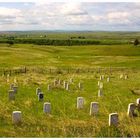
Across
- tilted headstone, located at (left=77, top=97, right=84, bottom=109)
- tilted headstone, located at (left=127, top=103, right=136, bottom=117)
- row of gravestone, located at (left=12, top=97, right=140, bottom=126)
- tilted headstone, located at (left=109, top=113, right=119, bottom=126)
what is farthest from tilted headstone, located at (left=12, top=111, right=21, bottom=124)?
tilted headstone, located at (left=77, top=97, right=84, bottom=109)

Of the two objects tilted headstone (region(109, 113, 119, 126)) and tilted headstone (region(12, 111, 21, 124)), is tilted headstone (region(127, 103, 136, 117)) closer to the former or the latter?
tilted headstone (region(109, 113, 119, 126))

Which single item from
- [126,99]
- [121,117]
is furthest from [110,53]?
[121,117]

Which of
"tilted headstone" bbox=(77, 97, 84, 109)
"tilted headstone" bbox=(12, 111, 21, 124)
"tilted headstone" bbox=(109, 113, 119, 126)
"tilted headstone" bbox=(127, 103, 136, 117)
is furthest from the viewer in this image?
"tilted headstone" bbox=(77, 97, 84, 109)

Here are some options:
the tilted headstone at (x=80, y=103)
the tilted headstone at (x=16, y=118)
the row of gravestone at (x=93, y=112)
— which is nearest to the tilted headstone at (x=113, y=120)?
the row of gravestone at (x=93, y=112)

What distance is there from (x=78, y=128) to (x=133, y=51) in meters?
100

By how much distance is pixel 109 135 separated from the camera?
1109 cm

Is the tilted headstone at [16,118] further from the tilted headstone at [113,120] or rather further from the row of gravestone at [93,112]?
the tilted headstone at [113,120]

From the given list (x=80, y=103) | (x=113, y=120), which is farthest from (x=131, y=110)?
(x=80, y=103)

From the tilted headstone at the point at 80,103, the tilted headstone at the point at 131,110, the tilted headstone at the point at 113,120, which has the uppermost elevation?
the tilted headstone at the point at 113,120

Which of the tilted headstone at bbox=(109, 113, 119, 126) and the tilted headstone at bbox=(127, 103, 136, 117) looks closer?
the tilted headstone at bbox=(109, 113, 119, 126)

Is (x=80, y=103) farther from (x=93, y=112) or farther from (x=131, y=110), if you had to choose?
(x=131, y=110)

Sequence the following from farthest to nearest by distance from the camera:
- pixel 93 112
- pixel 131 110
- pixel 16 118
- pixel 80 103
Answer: pixel 80 103, pixel 93 112, pixel 131 110, pixel 16 118

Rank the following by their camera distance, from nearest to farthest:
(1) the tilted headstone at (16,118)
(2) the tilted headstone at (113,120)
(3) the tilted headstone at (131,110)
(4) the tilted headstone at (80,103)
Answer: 1. (2) the tilted headstone at (113,120)
2. (1) the tilted headstone at (16,118)
3. (3) the tilted headstone at (131,110)
4. (4) the tilted headstone at (80,103)

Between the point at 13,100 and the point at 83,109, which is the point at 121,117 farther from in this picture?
the point at 13,100
